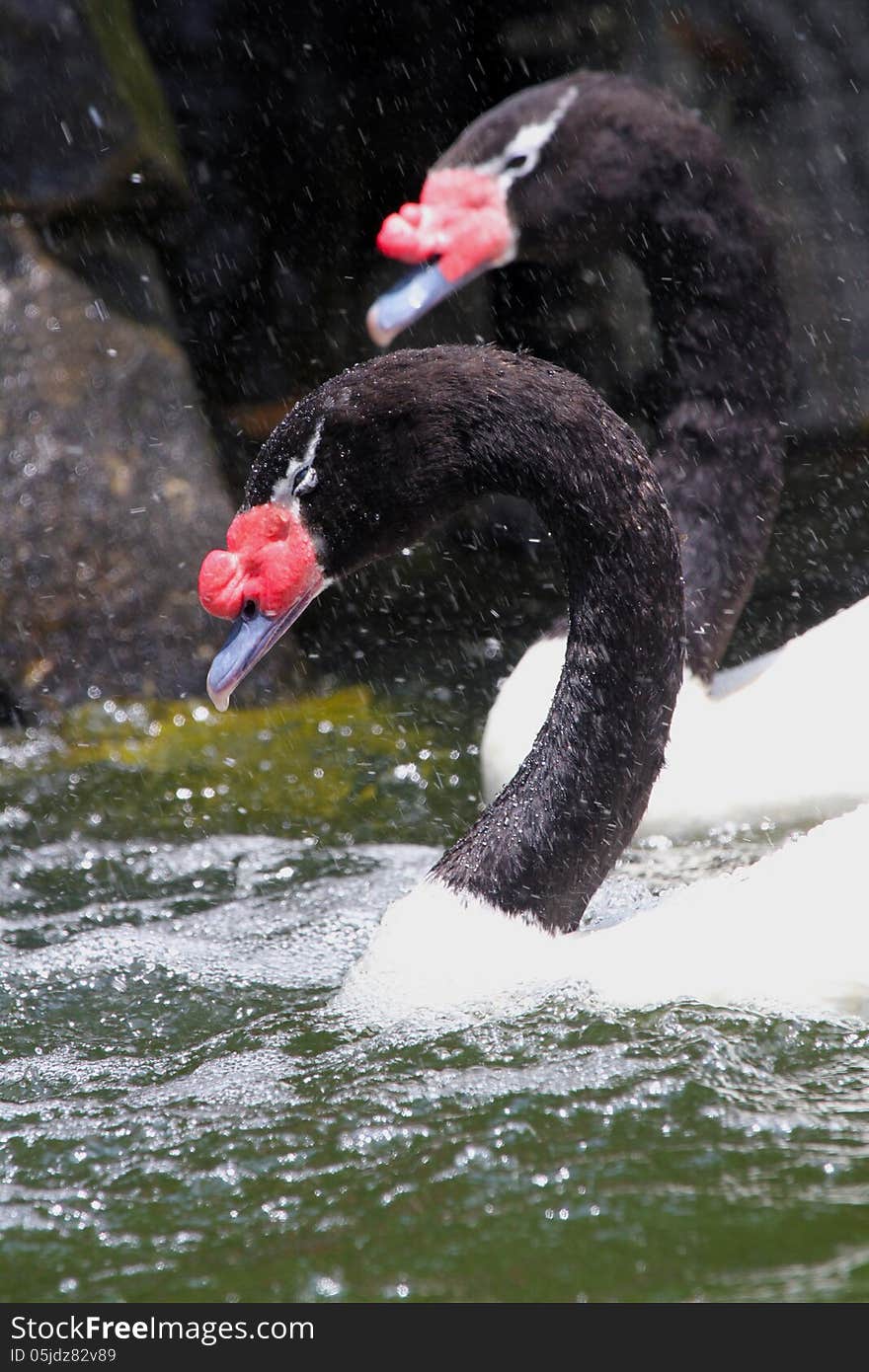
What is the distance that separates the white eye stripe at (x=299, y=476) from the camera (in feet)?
10.6

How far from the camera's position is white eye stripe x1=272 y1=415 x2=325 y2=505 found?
10.6 feet

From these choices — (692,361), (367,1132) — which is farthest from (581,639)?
(692,361)

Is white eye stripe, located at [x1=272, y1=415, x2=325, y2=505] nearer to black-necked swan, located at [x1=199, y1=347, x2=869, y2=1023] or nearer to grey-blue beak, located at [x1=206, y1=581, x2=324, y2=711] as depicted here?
black-necked swan, located at [x1=199, y1=347, x2=869, y2=1023]

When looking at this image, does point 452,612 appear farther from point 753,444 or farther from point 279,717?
point 753,444

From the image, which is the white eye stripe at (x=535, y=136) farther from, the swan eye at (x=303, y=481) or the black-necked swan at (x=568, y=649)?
the swan eye at (x=303, y=481)

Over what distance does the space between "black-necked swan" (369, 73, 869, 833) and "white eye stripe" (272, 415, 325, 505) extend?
1167 millimetres

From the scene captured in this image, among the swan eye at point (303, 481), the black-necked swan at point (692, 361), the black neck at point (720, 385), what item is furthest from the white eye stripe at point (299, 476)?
the black neck at point (720, 385)

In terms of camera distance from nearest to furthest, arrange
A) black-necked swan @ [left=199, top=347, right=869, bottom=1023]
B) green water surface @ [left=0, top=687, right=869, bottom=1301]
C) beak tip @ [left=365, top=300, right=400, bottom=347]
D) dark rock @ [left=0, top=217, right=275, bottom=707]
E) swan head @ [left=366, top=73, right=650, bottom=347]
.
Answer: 1. green water surface @ [left=0, top=687, right=869, bottom=1301]
2. black-necked swan @ [left=199, top=347, right=869, bottom=1023]
3. beak tip @ [left=365, top=300, right=400, bottom=347]
4. swan head @ [left=366, top=73, right=650, bottom=347]
5. dark rock @ [left=0, top=217, right=275, bottom=707]

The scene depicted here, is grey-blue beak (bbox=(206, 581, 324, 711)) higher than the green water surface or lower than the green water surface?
higher

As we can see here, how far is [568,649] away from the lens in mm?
3293

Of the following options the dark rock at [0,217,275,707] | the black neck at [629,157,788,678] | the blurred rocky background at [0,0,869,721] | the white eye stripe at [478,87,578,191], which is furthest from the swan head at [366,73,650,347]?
the blurred rocky background at [0,0,869,721]

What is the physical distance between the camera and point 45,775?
16.5ft

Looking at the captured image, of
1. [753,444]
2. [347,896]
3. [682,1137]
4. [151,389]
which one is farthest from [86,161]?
[682,1137]

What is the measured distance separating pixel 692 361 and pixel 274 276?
6.94ft
